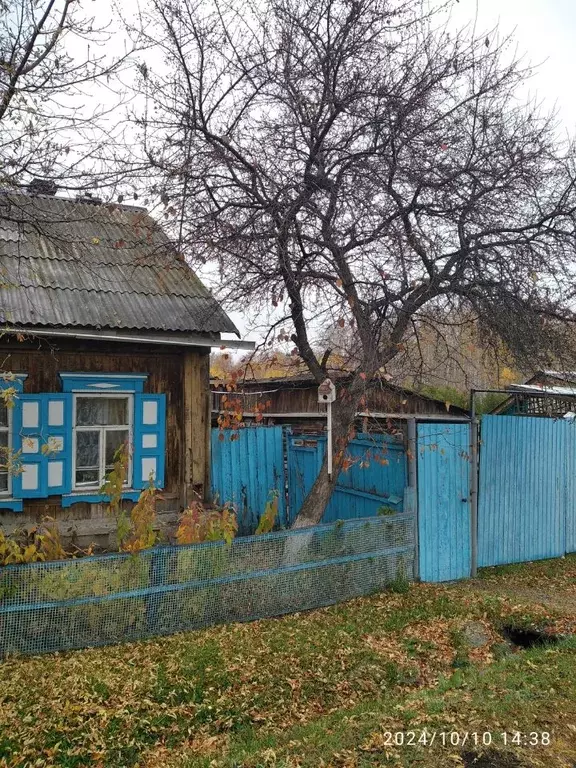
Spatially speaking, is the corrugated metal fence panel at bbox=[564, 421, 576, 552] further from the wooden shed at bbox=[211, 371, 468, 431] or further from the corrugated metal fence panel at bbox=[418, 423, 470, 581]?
the wooden shed at bbox=[211, 371, 468, 431]

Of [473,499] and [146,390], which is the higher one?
[146,390]

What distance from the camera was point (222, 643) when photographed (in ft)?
17.7

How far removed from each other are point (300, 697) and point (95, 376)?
15.1ft

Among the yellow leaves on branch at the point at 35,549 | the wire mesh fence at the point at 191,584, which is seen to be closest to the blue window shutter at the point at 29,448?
the yellow leaves on branch at the point at 35,549

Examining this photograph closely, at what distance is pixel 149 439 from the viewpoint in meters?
7.97

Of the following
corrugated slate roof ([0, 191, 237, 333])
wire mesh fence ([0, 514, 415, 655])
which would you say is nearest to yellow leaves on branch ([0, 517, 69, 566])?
wire mesh fence ([0, 514, 415, 655])

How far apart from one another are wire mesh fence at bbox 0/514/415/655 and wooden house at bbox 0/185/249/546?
2.12 m

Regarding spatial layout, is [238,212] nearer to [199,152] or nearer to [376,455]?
[199,152]

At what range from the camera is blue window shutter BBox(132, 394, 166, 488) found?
7.90m

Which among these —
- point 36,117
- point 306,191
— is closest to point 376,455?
point 306,191

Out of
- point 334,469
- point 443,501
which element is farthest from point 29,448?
point 443,501

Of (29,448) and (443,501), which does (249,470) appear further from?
(29,448)

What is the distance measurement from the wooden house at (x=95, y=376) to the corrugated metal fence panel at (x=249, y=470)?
3.98ft

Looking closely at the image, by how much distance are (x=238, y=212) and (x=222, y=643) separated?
5098 millimetres
